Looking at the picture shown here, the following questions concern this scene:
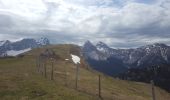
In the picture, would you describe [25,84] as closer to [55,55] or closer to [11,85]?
[11,85]

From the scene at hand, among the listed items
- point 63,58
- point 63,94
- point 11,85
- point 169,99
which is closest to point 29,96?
point 63,94

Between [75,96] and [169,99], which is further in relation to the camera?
[169,99]

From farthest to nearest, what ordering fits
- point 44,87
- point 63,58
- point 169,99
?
1. point 63,58
2. point 169,99
3. point 44,87

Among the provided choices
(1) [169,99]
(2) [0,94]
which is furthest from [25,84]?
(1) [169,99]

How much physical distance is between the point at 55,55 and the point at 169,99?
255 ft

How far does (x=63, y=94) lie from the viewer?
190 ft

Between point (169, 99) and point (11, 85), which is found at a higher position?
point (11, 85)

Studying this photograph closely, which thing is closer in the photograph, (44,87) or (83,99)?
(83,99)

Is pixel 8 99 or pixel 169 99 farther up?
pixel 8 99

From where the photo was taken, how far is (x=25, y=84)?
2630 inches

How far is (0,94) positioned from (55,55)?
13965cm

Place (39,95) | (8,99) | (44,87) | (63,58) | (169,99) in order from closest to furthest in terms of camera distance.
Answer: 1. (8,99)
2. (39,95)
3. (44,87)
4. (169,99)
5. (63,58)

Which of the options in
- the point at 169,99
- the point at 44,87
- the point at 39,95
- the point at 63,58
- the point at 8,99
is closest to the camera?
the point at 8,99

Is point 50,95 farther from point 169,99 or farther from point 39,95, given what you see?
point 169,99
